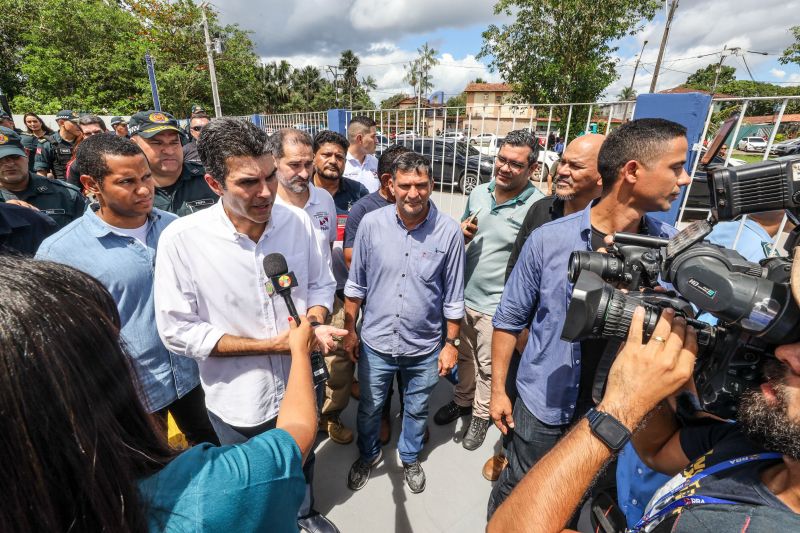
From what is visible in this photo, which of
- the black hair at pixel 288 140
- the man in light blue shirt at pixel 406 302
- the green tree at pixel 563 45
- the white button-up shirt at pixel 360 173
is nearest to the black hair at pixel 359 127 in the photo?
the white button-up shirt at pixel 360 173

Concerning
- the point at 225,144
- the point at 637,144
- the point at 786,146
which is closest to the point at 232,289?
the point at 225,144

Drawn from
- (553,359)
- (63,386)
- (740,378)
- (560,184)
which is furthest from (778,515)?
(560,184)

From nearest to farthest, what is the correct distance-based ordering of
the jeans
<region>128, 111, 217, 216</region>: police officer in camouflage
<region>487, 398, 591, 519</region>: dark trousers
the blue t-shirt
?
1. the blue t-shirt
2. <region>487, 398, 591, 519</region>: dark trousers
3. the jeans
4. <region>128, 111, 217, 216</region>: police officer in camouflage

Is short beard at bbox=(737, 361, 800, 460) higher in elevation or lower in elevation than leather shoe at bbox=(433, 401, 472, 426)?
higher

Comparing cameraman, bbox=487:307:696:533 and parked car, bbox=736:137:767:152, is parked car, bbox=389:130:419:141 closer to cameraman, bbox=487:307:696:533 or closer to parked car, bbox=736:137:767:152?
parked car, bbox=736:137:767:152

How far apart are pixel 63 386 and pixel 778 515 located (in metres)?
1.43

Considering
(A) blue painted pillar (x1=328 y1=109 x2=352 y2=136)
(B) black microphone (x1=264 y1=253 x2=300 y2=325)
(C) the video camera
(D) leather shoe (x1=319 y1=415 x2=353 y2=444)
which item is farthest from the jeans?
(A) blue painted pillar (x1=328 y1=109 x2=352 y2=136)

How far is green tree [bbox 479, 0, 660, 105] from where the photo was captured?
12.5 meters

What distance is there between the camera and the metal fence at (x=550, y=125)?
8.72 ft

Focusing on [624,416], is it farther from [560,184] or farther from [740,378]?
[560,184]

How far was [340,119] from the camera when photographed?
20.9 ft

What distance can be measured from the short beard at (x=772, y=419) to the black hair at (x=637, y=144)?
1.08 m

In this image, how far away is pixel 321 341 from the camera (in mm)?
1560

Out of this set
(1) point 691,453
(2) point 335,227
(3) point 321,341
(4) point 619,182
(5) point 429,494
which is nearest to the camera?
(1) point 691,453
